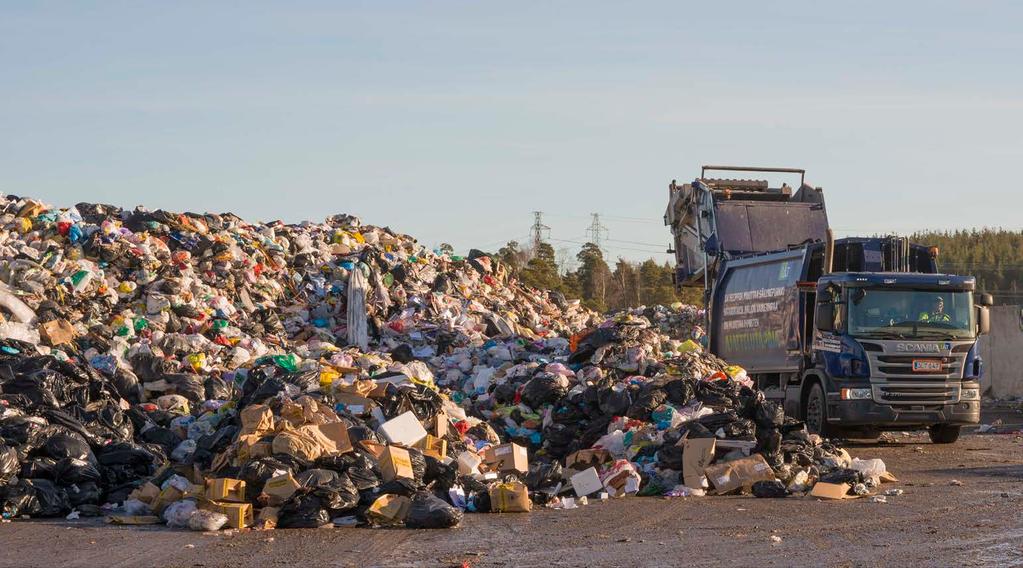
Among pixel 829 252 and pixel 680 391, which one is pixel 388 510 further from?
pixel 829 252

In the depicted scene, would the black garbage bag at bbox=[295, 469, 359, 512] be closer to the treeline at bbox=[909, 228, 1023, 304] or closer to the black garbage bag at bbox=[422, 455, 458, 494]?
the black garbage bag at bbox=[422, 455, 458, 494]

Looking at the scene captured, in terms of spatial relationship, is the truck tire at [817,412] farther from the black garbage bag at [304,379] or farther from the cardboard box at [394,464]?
the cardboard box at [394,464]

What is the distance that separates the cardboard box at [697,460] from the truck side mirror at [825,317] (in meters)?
3.28

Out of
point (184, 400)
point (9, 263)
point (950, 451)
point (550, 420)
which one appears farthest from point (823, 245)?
point (9, 263)

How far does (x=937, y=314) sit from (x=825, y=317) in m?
1.28

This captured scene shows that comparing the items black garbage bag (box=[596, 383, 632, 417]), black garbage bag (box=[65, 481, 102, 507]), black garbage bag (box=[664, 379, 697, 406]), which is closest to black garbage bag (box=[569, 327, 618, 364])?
black garbage bag (box=[596, 383, 632, 417])

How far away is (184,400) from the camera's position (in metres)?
14.1

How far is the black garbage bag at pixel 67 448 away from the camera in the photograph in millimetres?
10594

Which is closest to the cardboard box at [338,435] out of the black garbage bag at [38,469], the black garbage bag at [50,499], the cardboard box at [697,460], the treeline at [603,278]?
the black garbage bag at [50,499]

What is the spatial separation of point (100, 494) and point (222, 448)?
3.55 ft

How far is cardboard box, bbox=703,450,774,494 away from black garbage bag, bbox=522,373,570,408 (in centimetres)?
286

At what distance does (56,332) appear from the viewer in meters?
16.4

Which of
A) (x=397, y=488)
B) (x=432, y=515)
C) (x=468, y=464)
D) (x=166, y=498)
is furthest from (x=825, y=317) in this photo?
(x=166, y=498)

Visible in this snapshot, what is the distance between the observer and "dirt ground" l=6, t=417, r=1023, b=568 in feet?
24.7
